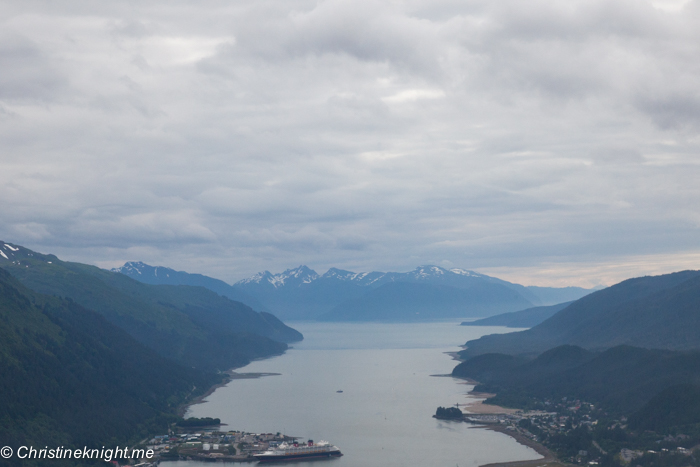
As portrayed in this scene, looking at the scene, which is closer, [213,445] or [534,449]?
[534,449]

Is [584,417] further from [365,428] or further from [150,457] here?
[150,457]

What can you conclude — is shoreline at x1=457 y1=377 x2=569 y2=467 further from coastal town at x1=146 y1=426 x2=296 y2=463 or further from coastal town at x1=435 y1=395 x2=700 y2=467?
coastal town at x1=146 y1=426 x2=296 y2=463

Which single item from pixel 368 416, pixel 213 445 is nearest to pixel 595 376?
pixel 368 416

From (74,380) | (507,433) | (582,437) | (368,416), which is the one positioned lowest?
(507,433)

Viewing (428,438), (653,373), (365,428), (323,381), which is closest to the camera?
(428,438)

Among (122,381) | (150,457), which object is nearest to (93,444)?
(150,457)

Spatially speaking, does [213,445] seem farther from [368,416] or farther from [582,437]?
[582,437]

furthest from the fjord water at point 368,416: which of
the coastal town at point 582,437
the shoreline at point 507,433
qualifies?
the coastal town at point 582,437

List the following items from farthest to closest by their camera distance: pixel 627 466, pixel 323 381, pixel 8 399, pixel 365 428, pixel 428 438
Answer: pixel 323 381 < pixel 365 428 < pixel 428 438 < pixel 8 399 < pixel 627 466

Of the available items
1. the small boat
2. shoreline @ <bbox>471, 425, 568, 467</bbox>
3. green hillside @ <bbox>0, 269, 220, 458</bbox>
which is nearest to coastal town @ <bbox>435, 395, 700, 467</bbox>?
shoreline @ <bbox>471, 425, 568, 467</bbox>
